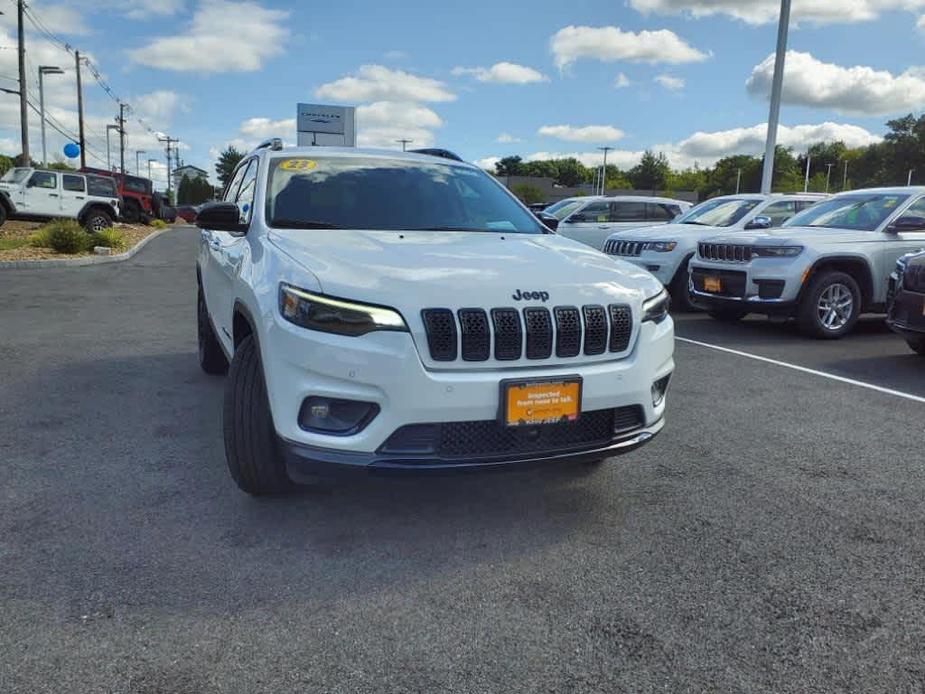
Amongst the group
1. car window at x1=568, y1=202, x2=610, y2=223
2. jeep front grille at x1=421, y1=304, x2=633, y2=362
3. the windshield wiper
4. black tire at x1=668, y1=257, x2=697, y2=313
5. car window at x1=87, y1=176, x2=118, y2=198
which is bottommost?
black tire at x1=668, y1=257, x2=697, y2=313

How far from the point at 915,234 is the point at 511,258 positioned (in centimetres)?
703

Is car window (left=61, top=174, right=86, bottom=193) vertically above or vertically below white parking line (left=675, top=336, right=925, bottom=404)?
above

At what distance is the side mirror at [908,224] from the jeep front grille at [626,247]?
3.16m

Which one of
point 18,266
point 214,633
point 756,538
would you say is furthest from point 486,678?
point 18,266

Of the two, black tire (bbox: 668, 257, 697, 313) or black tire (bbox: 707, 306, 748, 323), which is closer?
black tire (bbox: 707, 306, 748, 323)

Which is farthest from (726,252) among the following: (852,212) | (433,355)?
(433,355)

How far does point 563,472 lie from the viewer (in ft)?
12.7

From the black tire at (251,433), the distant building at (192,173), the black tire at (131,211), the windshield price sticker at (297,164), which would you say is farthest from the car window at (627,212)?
the distant building at (192,173)

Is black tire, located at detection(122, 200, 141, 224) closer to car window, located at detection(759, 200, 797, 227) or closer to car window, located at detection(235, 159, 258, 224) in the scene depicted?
car window, located at detection(759, 200, 797, 227)

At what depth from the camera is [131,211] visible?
3017 cm

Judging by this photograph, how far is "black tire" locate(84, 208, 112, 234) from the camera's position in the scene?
21.1m

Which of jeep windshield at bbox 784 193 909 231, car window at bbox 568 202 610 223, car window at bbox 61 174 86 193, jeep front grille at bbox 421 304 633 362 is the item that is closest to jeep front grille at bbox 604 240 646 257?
jeep windshield at bbox 784 193 909 231

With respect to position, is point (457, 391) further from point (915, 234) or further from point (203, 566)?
point (915, 234)

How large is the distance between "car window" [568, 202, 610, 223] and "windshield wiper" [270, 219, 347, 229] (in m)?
10.2
